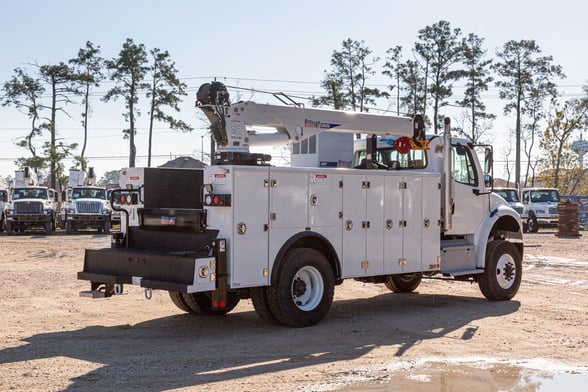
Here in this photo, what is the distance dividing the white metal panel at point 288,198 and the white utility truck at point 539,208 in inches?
1153

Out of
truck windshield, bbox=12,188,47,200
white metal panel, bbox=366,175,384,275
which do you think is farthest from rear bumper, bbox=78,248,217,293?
truck windshield, bbox=12,188,47,200

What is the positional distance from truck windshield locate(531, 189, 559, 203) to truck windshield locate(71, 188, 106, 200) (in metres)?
20.9

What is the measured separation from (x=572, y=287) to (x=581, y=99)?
45.0 metres

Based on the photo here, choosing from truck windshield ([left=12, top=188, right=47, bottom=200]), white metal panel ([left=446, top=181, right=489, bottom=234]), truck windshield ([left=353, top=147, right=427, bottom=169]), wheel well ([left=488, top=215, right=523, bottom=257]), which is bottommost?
wheel well ([left=488, top=215, right=523, bottom=257])

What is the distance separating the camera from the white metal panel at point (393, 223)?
11523 mm

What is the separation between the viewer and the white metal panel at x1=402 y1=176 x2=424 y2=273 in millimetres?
11836

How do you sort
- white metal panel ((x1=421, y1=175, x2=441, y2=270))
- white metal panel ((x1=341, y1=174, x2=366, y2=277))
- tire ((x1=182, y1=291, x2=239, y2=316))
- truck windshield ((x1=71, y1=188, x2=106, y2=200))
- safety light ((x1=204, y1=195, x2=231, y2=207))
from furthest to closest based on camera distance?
1. truck windshield ((x1=71, y1=188, x2=106, y2=200))
2. white metal panel ((x1=421, y1=175, x2=441, y2=270))
3. tire ((x1=182, y1=291, x2=239, y2=316))
4. white metal panel ((x1=341, y1=174, x2=366, y2=277))
5. safety light ((x1=204, y1=195, x2=231, y2=207))

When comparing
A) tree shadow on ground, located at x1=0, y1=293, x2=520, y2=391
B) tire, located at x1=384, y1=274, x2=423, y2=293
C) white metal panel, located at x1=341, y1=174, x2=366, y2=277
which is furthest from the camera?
tire, located at x1=384, y1=274, x2=423, y2=293

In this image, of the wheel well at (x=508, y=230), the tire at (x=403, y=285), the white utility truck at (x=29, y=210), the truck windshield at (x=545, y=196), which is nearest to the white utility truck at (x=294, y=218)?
the wheel well at (x=508, y=230)

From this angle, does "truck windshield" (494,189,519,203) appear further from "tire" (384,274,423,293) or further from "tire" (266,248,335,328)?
"tire" (266,248,335,328)

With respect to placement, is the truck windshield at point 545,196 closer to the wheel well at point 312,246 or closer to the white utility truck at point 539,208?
the white utility truck at point 539,208

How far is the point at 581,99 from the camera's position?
56781mm

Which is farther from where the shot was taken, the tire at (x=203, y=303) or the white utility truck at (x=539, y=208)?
the white utility truck at (x=539, y=208)

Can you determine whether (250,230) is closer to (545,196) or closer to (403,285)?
(403,285)
